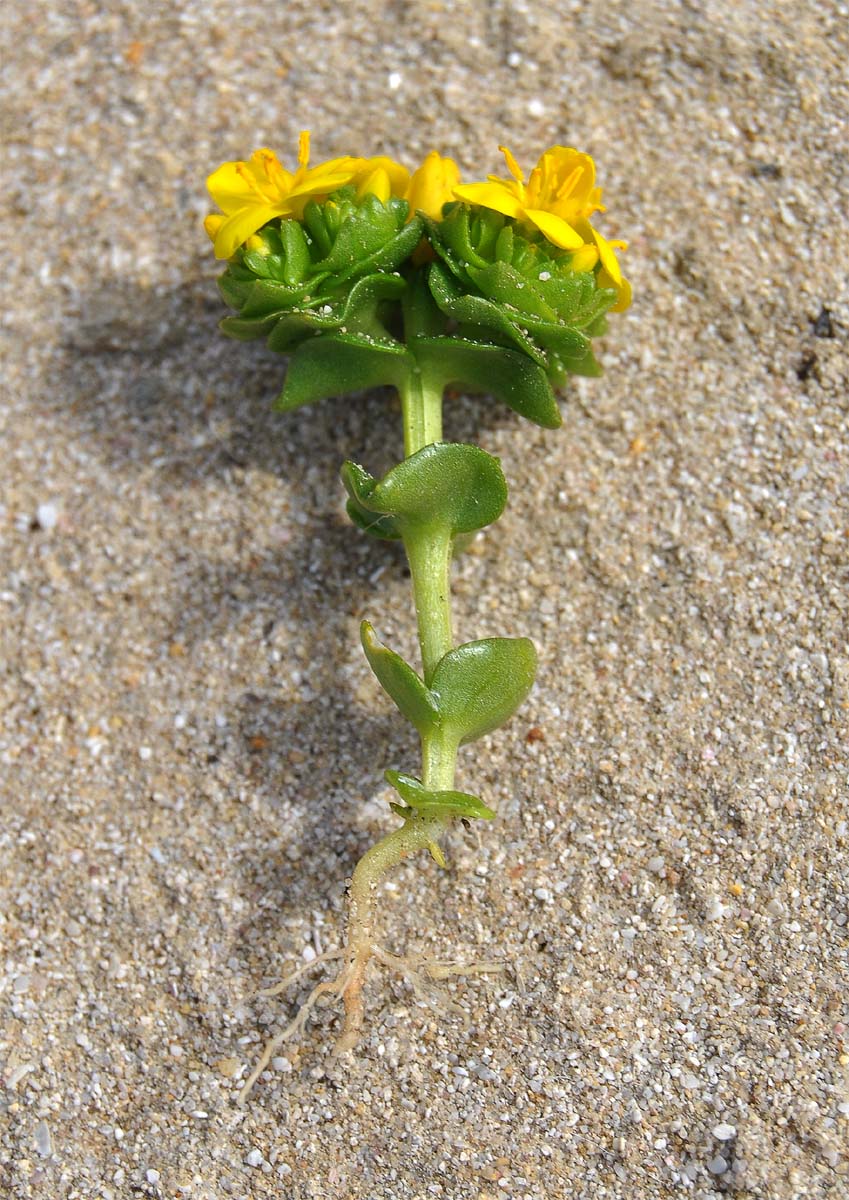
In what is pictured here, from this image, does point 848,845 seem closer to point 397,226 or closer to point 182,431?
point 397,226

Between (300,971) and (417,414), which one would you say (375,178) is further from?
(300,971)

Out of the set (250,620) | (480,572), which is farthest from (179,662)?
(480,572)

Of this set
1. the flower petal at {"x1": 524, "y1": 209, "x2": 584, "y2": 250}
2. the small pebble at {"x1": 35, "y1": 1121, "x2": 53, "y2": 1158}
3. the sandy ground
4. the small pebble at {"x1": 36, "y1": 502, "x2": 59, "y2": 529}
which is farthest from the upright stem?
the small pebble at {"x1": 36, "y1": 502, "x2": 59, "y2": 529}

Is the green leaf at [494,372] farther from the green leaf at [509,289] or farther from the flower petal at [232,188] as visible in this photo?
the flower petal at [232,188]

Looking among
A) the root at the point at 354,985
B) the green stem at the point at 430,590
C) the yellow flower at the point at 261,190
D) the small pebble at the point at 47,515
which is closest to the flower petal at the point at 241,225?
the yellow flower at the point at 261,190

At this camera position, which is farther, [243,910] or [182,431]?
[182,431]

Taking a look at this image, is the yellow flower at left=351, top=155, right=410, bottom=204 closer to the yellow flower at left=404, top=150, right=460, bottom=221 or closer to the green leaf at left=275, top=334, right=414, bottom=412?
the yellow flower at left=404, top=150, right=460, bottom=221

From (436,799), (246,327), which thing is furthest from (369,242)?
(436,799)
